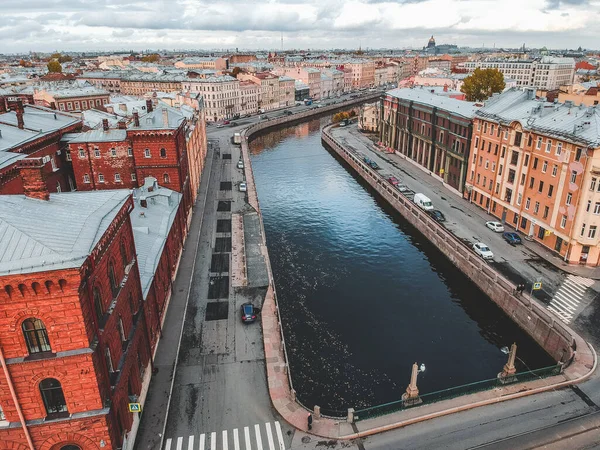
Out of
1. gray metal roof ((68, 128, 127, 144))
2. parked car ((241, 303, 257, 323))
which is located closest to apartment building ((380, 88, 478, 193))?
parked car ((241, 303, 257, 323))

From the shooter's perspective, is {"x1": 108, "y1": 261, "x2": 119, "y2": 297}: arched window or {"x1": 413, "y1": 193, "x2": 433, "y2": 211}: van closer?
{"x1": 108, "y1": 261, "x2": 119, "y2": 297}: arched window

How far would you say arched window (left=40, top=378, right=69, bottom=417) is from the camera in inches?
947

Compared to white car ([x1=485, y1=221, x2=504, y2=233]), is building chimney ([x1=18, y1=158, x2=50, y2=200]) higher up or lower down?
higher up

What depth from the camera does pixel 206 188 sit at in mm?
85750

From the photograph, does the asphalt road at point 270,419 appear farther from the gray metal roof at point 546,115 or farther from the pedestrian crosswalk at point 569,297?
the gray metal roof at point 546,115

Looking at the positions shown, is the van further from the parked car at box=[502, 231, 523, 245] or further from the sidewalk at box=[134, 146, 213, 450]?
the sidewalk at box=[134, 146, 213, 450]

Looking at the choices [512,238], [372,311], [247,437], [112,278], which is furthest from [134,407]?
[512,238]

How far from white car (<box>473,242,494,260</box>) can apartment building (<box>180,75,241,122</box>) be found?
125 metres

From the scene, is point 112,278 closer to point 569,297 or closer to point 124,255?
point 124,255

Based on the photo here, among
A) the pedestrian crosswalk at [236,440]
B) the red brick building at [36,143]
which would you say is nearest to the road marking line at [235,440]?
the pedestrian crosswalk at [236,440]

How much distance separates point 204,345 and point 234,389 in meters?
6.39

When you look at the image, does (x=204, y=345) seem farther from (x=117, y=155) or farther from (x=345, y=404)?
(x=117, y=155)

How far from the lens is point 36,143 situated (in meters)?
52.8

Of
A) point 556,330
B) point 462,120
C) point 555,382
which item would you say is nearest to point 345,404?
point 555,382
